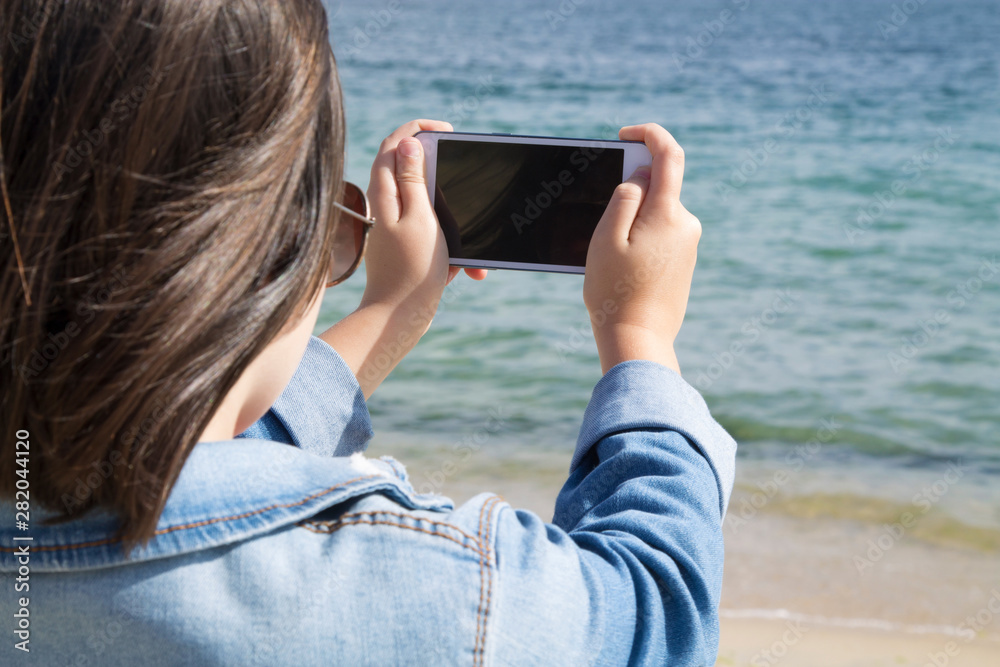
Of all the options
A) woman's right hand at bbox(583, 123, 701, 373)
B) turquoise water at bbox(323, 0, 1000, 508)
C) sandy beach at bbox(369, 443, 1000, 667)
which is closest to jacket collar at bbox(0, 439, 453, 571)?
woman's right hand at bbox(583, 123, 701, 373)

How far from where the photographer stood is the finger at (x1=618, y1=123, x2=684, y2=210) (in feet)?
3.43

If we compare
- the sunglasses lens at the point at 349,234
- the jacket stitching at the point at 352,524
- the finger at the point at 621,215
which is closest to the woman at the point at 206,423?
the jacket stitching at the point at 352,524

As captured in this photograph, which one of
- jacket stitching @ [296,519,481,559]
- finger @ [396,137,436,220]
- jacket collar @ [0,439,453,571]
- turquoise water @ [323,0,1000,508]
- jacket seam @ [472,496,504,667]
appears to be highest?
finger @ [396,137,436,220]

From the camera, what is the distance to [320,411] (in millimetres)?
1005

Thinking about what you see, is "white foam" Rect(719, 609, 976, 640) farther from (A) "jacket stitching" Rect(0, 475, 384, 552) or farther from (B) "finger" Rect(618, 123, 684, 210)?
(A) "jacket stitching" Rect(0, 475, 384, 552)

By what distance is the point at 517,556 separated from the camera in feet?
2.22

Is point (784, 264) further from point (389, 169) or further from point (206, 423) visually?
point (206, 423)

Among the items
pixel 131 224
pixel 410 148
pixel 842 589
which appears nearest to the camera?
pixel 131 224

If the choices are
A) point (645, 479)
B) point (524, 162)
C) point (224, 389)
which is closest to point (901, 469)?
point (524, 162)

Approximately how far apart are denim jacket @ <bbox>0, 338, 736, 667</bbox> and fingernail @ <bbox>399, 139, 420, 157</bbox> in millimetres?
579

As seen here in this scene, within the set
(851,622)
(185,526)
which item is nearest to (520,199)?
(185,526)

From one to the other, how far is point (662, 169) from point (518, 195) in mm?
260

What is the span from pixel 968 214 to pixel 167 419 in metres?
7.53

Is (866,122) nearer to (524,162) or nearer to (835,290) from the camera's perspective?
(835,290)
